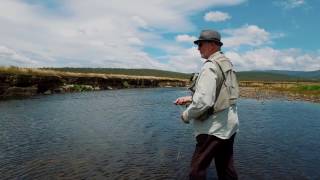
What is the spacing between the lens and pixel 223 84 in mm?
7238

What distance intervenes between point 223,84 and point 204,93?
1.86 feet

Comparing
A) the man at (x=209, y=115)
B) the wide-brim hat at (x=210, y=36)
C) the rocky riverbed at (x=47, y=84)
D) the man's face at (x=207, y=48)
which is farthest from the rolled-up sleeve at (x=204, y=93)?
the rocky riverbed at (x=47, y=84)

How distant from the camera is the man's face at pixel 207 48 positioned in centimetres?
741

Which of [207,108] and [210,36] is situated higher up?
[210,36]

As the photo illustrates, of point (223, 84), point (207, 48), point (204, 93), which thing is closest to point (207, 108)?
point (204, 93)

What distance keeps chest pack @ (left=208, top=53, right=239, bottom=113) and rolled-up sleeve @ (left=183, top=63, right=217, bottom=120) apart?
0.21m

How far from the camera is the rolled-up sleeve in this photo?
687 centimetres

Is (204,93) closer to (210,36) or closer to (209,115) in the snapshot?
(209,115)

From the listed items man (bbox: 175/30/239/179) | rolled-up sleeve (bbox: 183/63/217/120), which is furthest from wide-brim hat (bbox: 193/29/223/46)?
rolled-up sleeve (bbox: 183/63/217/120)

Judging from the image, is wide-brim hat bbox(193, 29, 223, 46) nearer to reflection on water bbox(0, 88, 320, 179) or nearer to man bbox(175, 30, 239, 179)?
man bbox(175, 30, 239, 179)

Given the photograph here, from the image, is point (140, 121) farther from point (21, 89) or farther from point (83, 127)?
point (21, 89)

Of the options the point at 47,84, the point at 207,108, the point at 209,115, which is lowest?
the point at 47,84

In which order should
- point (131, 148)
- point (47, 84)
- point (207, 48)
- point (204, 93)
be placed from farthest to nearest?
point (47, 84), point (131, 148), point (207, 48), point (204, 93)

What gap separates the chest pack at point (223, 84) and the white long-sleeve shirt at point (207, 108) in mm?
95
